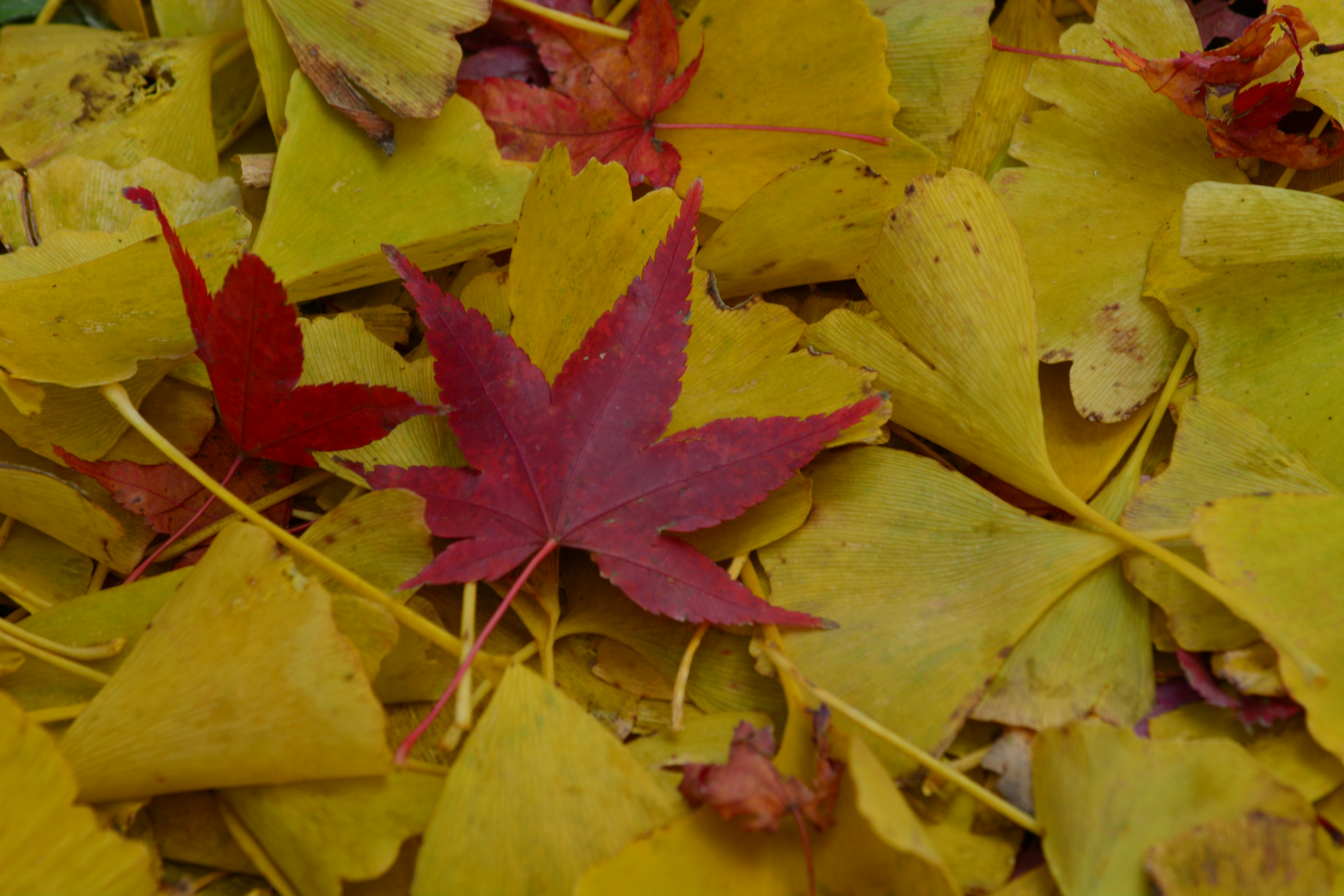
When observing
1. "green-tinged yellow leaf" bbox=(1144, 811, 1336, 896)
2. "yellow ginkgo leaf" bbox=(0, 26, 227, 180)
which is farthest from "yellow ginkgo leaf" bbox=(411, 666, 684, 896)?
"yellow ginkgo leaf" bbox=(0, 26, 227, 180)

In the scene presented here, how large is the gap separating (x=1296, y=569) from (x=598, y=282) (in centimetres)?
36

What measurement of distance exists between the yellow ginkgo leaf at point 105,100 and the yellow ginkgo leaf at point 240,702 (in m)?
0.32

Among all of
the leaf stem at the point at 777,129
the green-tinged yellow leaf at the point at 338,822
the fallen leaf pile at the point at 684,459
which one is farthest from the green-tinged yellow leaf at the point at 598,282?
the green-tinged yellow leaf at the point at 338,822

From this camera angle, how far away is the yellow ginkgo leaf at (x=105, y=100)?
58 centimetres

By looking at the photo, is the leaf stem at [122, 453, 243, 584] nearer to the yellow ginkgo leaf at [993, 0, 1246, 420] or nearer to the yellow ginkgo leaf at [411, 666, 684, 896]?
the yellow ginkgo leaf at [411, 666, 684, 896]

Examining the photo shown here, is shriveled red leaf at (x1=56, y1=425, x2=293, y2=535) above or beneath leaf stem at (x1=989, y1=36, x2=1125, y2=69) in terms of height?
beneath

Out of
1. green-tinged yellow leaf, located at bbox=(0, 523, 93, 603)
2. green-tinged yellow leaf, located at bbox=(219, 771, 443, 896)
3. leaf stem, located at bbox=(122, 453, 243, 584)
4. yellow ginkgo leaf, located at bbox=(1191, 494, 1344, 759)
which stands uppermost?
yellow ginkgo leaf, located at bbox=(1191, 494, 1344, 759)

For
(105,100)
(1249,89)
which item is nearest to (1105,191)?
(1249,89)

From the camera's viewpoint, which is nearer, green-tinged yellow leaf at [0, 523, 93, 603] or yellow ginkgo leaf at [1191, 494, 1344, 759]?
yellow ginkgo leaf at [1191, 494, 1344, 759]

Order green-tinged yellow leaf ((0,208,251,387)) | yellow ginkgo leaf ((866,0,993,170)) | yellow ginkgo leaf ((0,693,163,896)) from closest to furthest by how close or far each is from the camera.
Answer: yellow ginkgo leaf ((0,693,163,896)) → green-tinged yellow leaf ((0,208,251,387)) → yellow ginkgo leaf ((866,0,993,170))

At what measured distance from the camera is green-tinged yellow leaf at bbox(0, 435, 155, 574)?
474mm

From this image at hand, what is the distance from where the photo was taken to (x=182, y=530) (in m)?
0.49

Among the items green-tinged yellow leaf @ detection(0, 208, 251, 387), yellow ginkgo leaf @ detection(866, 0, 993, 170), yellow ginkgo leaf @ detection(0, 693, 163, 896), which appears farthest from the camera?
yellow ginkgo leaf @ detection(866, 0, 993, 170)

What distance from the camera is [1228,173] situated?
1.74 feet
